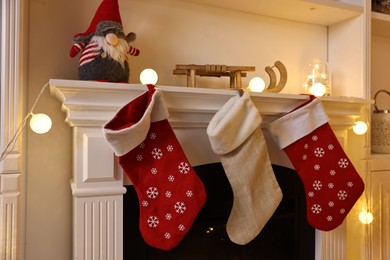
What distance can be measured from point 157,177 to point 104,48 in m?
0.41

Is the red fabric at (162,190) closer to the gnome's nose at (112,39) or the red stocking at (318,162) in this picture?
the gnome's nose at (112,39)

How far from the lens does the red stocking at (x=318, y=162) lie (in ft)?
3.64

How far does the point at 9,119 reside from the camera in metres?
0.88

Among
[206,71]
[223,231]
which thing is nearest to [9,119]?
[206,71]

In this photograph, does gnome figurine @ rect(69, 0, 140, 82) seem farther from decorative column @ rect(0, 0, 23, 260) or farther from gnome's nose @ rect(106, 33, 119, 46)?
decorative column @ rect(0, 0, 23, 260)

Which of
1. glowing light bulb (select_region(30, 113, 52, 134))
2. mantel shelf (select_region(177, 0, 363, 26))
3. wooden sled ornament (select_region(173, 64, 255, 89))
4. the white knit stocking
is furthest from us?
mantel shelf (select_region(177, 0, 363, 26))

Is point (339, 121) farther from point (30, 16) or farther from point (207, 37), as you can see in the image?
point (30, 16)

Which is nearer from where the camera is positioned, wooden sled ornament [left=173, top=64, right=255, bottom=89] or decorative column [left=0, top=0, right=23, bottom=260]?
decorative column [left=0, top=0, right=23, bottom=260]

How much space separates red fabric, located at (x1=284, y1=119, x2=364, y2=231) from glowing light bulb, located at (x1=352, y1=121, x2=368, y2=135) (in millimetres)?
214

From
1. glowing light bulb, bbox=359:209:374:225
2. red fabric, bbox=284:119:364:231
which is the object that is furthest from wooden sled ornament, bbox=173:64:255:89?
glowing light bulb, bbox=359:209:374:225

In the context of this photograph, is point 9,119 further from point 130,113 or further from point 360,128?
point 360,128

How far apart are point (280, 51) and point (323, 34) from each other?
0.93 feet

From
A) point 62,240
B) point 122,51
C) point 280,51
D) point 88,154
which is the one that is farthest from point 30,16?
point 280,51

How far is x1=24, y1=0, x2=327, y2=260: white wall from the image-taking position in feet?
3.41
